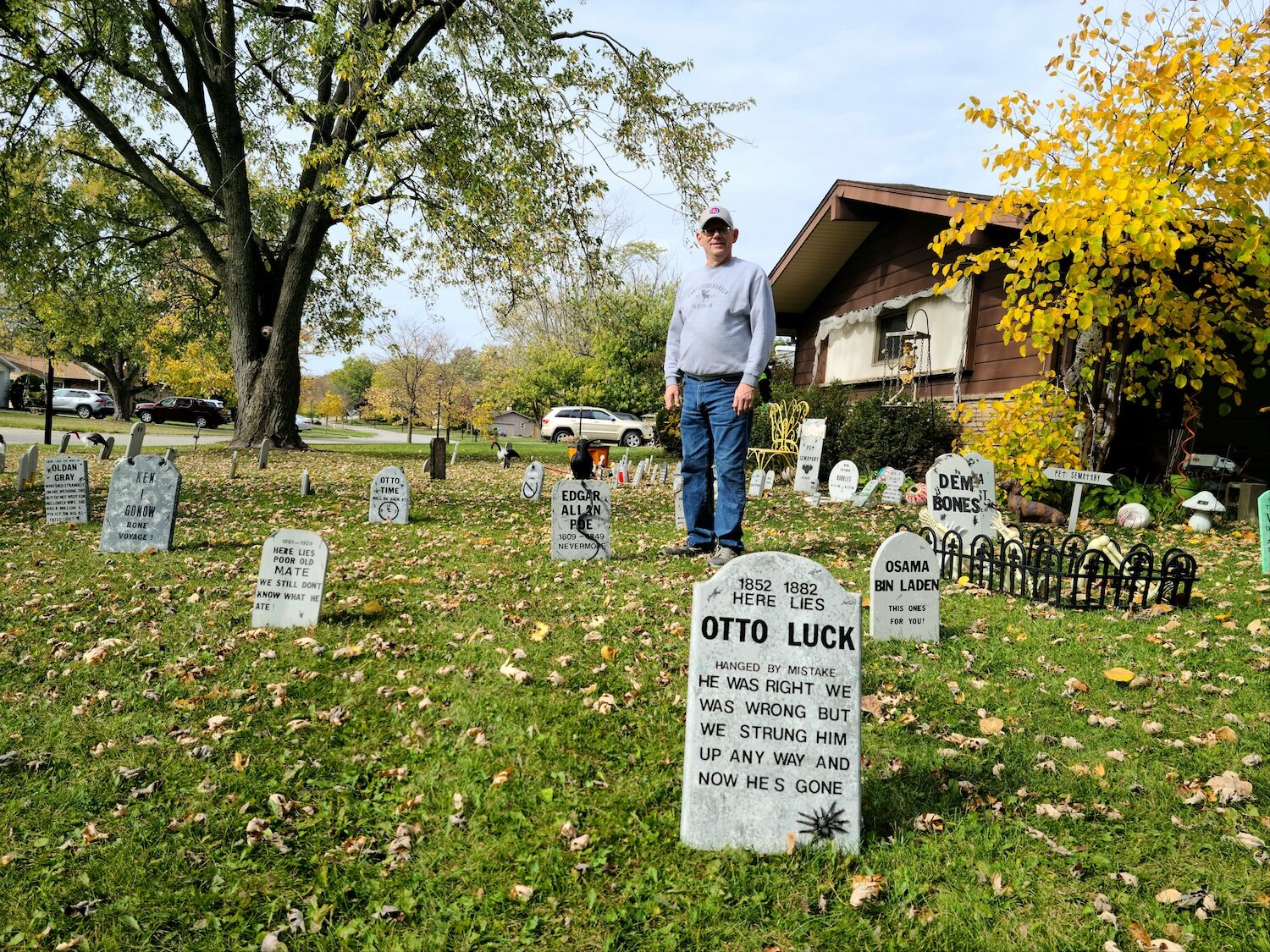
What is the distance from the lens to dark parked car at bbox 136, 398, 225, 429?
3741 centimetres

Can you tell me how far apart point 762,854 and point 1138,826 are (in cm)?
133

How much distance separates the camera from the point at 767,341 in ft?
17.6

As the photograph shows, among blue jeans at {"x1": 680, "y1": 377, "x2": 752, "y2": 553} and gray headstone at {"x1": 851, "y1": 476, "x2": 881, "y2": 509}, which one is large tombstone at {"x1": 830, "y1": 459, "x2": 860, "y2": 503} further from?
blue jeans at {"x1": 680, "y1": 377, "x2": 752, "y2": 553}

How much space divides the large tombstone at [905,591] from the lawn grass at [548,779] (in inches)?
8.4

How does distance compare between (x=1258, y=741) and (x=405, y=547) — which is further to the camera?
(x=405, y=547)

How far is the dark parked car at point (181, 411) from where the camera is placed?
37406 millimetres

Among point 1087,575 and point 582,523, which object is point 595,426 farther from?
point 1087,575

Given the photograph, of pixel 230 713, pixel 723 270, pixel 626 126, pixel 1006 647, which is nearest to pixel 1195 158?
pixel 723 270

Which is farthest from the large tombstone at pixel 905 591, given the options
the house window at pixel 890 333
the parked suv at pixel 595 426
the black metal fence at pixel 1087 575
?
the parked suv at pixel 595 426

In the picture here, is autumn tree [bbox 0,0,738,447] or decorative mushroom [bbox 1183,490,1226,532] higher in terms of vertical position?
autumn tree [bbox 0,0,738,447]

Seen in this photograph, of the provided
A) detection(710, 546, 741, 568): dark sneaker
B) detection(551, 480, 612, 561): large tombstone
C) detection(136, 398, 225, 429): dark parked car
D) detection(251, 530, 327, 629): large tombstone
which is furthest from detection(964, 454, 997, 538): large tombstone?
detection(136, 398, 225, 429): dark parked car

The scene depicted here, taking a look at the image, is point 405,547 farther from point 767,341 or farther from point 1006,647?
point 1006,647

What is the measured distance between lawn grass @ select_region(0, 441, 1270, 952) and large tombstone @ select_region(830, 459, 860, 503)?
504 cm

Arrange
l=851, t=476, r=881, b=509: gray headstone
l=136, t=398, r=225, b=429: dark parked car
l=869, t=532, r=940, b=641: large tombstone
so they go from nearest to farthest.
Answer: l=869, t=532, r=940, b=641: large tombstone
l=851, t=476, r=881, b=509: gray headstone
l=136, t=398, r=225, b=429: dark parked car
